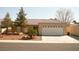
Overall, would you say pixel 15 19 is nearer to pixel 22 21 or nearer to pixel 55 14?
pixel 22 21

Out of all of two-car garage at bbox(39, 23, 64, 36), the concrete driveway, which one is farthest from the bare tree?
the concrete driveway

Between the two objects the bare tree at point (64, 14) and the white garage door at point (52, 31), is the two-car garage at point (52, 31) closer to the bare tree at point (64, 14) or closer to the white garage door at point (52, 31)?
the white garage door at point (52, 31)

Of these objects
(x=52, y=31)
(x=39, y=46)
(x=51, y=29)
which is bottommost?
(x=52, y=31)

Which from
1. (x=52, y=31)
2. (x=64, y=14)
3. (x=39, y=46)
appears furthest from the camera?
(x=64, y=14)

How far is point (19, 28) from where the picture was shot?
37.2m

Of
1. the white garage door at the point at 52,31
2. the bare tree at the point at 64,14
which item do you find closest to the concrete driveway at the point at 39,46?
the white garage door at the point at 52,31

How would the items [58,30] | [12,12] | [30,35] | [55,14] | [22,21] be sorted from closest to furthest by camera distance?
[30,35] → [58,30] → [22,21] → [12,12] → [55,14]

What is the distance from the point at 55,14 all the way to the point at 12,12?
1323 cm

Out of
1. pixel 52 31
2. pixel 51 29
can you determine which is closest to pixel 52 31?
pixel 52 31

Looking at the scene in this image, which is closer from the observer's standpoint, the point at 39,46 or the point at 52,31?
the point at 39,46

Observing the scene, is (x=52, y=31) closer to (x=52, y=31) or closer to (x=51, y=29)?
(x=52, y=31)

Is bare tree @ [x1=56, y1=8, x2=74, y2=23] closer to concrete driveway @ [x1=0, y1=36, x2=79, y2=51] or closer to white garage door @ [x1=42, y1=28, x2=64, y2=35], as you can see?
white garage door @ [x1=42, y1=28, x2=64, y2=35]
